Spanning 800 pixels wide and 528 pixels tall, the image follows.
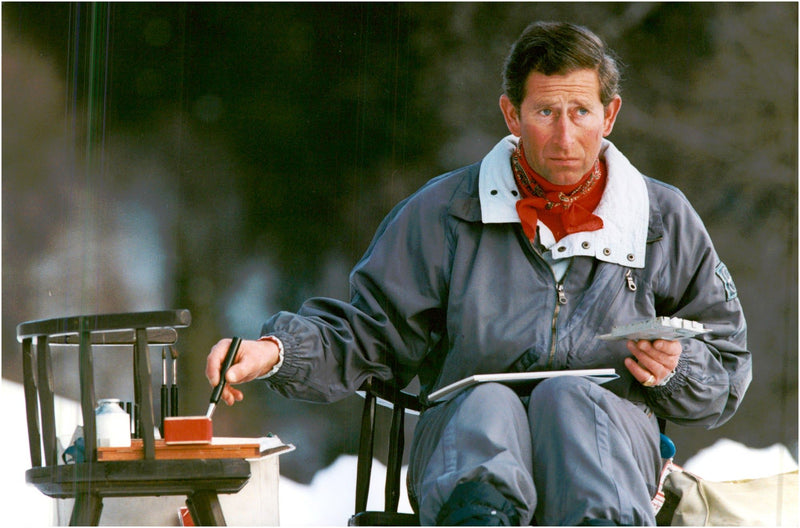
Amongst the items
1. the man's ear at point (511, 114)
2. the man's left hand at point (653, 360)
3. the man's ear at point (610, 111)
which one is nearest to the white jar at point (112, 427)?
the man's left hand at point (653, 360)

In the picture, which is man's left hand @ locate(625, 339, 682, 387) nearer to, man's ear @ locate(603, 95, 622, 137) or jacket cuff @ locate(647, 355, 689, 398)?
jacket cuff @ locate(647, 355, 689, 398)

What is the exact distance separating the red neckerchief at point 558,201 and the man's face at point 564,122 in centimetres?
3

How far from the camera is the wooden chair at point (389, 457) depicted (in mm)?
2146

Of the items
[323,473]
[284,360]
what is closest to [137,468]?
[284,360]

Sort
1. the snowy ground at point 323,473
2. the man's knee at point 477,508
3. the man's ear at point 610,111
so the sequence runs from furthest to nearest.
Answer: the snowy ground at point 323,473
the man's ear at point 610,111
the man's knee at point 477,508

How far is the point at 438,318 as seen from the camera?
2551 mm

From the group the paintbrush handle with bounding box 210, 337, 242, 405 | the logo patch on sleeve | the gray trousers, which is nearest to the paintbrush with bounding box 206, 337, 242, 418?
the paintbrush handle with bounding box 210, 337, 242, 405

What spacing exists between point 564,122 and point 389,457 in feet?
2.68

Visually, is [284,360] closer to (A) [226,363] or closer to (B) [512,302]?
(A) [226,363]

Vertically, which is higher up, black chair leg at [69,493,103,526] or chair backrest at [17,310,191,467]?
chair backrest at [17,310,191,467]

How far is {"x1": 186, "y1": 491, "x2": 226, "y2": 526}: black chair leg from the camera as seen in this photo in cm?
198

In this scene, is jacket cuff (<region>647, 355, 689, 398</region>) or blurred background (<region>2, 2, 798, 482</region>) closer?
jacket cuff (<region>647, 355, 689, 398</region>)

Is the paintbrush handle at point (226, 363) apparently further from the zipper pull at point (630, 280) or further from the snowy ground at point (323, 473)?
the snowy ground at point (323, 473)

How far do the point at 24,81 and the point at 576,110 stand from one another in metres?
1.91
